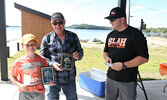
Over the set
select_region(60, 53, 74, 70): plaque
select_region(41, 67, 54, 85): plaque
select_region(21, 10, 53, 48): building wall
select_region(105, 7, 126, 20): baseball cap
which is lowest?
select_region(41, 67, 54, 85): plaque

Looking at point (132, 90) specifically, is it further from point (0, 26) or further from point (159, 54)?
point (159, 54)

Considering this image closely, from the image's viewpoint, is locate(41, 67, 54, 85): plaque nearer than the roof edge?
Yes

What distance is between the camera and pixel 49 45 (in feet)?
5.50

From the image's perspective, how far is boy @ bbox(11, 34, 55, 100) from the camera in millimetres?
1386

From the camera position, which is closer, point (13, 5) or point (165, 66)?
point (165, 66)

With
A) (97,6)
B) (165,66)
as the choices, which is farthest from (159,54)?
(97,6)

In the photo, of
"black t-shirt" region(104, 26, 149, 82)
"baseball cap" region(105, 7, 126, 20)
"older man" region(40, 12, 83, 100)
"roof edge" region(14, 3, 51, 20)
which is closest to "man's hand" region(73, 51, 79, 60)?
"older man" region(40, 12, 83, 100)

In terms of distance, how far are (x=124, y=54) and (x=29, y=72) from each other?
1.02 meters

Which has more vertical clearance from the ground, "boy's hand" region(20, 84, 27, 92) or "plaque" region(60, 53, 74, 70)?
"plaque" region(60, 53, 74, 70)

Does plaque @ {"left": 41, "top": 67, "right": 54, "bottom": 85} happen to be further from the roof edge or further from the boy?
the roof edge

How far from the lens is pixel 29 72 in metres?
1.39

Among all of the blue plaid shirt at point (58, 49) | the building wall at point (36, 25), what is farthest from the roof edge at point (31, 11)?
the blue plaid shirt at point (58, 49)

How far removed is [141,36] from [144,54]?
0.19m

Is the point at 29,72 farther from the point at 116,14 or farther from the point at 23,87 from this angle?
the point at 116,14
